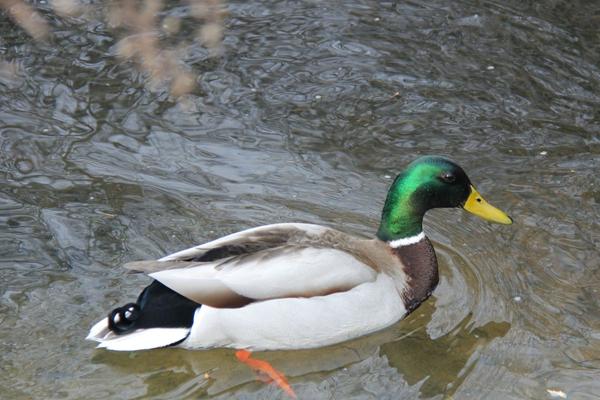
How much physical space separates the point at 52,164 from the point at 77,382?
2195 mm

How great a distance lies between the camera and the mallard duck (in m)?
5.22

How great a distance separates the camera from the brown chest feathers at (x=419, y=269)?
5793 millimetres

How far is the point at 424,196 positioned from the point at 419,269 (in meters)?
0.41

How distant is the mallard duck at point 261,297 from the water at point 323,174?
15 centimetres

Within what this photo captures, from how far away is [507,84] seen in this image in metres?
8.14

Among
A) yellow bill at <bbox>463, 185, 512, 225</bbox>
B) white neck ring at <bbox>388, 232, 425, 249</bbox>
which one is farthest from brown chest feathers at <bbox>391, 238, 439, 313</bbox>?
yellow bill at <bbox>463, 185, 512, 225</bbox>

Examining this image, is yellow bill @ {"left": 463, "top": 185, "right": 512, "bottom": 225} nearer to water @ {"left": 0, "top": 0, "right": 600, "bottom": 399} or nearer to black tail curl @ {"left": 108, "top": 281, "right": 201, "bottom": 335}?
water @ {"left": 0, "top": 0, "right": 600, "bottom": 399}

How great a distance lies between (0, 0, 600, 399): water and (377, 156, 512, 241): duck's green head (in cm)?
41

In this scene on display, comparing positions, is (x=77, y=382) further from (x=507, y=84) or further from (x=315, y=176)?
(x=507, y=84)

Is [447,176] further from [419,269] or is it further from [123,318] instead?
[123,318]

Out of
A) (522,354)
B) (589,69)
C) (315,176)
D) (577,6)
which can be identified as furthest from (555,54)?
(522,354)

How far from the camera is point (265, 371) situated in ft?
17.4

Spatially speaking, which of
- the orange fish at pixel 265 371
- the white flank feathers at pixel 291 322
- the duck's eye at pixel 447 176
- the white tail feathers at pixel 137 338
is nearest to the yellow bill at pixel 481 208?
the duck's eye at pixel 447 176

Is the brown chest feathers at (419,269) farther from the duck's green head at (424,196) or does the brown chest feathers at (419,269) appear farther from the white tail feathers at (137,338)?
the white tail feathers at (137,338)
